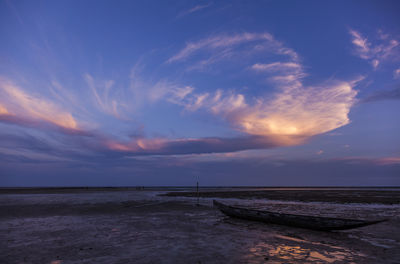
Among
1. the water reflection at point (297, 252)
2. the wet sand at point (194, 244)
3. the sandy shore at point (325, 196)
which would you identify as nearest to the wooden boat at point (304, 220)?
the wet sand at point (194, 244)

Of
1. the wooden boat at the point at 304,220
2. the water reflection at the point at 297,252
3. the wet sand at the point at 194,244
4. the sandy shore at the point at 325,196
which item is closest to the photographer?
the water reflection at the point at 297,252

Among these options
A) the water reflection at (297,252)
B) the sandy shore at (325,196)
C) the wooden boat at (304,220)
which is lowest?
the sandy shore at (325,196)

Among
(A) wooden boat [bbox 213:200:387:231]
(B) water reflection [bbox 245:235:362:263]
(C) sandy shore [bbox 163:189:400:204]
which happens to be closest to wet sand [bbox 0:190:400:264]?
(B) water reflection [bbox 245:235:362:263]

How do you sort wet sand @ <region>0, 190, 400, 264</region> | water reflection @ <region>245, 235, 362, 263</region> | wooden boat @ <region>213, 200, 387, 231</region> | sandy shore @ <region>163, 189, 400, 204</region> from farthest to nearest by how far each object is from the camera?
sandy shore @ <region>163, 189, 400, 204</region>
wooden boat @ <region>213, 200, 387, 231</region>
wet sand @ <region>0, 190, 400, 264</region>
water reflection @ <region>245, 235, 362, 263</region>

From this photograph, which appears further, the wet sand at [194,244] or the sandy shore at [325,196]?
the sandy shore at [325,196]

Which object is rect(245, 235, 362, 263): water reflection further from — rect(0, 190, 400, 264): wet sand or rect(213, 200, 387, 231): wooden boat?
rect(213, 200, 387, 231): wooden boat

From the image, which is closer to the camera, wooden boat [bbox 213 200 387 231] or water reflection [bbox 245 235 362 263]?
water reflection [bbox 245 235 362 263]

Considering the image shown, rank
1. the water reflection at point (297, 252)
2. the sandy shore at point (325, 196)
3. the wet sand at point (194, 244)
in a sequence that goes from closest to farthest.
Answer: the water reflection at point (297, 252)
the wet sand at point (194, 244)
the sandy shore at point (325, 196)

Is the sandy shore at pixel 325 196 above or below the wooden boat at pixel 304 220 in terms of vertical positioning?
below

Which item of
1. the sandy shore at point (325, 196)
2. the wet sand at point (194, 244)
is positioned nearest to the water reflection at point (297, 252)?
the wet sand at point (194, 244)

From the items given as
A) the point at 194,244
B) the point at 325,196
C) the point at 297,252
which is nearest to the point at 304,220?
the point at 297,252

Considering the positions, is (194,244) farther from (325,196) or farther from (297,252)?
(325,196)

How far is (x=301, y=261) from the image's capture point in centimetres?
774

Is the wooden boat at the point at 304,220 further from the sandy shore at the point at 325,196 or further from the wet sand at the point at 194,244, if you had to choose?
the sandy shore at the point at 325,196
